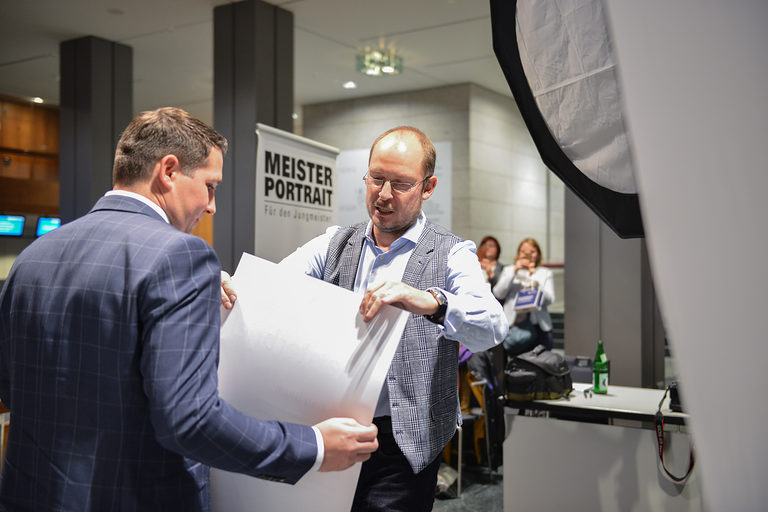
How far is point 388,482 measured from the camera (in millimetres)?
1574

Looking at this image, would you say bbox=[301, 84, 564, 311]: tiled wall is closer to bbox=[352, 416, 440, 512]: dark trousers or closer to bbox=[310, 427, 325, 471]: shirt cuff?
bbox=[352, 416, 440, 512]: dark trousers

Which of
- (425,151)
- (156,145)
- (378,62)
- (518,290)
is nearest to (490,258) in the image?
(518,290)

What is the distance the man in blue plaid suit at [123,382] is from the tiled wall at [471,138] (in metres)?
8.13

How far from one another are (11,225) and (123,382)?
904 cm

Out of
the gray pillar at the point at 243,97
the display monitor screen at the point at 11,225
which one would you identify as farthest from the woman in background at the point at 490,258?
the display monitor screen at the point at 11,225

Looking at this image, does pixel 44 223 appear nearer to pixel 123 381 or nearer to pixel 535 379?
pixel 535 379

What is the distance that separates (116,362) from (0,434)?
2.91 metres

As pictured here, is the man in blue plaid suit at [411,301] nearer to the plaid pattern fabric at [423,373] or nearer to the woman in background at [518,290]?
the plaid pattern fabric at [423,373]

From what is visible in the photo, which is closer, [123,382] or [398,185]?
[123,382]

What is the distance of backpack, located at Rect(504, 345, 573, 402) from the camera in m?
3.25

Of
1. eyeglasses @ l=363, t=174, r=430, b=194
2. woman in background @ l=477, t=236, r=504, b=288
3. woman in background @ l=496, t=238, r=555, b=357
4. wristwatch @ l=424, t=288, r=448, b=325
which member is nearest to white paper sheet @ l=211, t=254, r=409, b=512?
wristwatch @ l=424, t=288, r=448, b=325

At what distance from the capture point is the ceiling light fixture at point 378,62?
782 cm

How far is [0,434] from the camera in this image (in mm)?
3350

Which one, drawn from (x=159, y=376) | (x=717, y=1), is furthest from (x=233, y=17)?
(x=717, y=1)
